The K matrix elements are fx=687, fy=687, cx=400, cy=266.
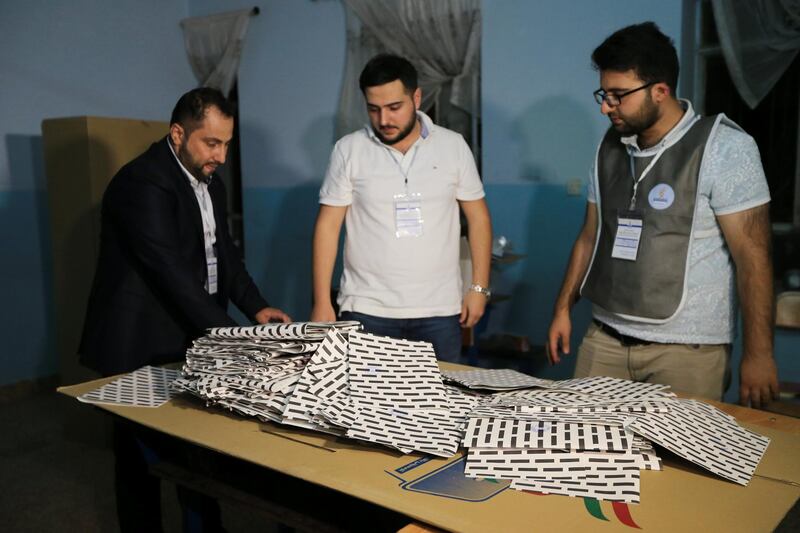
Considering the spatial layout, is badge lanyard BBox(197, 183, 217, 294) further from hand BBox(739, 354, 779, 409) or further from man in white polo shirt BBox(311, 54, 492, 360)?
hand BBox(739, 354, 779, 409)

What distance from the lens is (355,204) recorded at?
225 centimetres

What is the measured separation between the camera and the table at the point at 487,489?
0.87 metres

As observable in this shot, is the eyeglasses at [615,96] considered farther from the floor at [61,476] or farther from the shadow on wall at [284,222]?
the shadow on wall at [284,222]

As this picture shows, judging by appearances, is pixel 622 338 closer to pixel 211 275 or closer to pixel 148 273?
pixel 211 275

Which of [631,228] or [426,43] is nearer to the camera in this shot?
[631,228]

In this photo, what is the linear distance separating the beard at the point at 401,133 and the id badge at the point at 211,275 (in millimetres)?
659

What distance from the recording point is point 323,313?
2.22 m

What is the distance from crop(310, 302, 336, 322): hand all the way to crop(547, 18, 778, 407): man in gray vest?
83 centimetres

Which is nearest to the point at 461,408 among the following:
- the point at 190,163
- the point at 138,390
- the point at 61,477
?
the point at 138,390

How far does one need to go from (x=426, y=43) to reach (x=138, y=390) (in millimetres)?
2937

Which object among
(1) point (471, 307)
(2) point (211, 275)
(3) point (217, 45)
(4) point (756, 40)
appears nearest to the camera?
(2) point (211, 275)

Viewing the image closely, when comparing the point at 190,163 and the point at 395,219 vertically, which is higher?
the point at 190,163

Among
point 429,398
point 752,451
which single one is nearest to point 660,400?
point 752,451

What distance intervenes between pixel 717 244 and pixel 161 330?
4.77 ft
